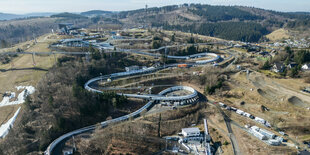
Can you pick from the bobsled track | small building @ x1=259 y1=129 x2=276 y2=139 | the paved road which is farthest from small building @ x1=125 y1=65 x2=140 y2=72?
small building @ x1=259 y1=129 x2=276 y2=139

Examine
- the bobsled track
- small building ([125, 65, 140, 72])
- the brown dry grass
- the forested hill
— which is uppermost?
the forested hill

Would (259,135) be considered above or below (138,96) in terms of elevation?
below

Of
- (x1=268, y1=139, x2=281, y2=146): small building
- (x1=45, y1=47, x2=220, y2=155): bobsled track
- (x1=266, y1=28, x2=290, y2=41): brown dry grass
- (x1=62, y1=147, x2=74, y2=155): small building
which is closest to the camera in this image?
(x1=62, y1=147, x2=74, y2=155): small building

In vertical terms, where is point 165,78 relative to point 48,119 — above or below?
above

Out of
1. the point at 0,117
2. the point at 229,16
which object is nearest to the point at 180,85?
the point at 0,117

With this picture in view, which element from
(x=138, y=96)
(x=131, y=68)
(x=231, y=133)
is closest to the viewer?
(x=231, y=133)

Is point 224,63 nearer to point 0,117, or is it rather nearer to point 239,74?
point 239,74

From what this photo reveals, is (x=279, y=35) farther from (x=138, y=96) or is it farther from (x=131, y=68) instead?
(x=138, y=96)

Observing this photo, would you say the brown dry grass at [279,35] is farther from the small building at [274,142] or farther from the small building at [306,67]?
the small building at [274,142]

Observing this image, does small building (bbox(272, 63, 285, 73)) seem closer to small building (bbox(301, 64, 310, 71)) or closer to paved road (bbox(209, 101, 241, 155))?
small building (bbox(301, 64, 310, 71))

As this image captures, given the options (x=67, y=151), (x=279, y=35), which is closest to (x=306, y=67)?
(x=67, y=151)

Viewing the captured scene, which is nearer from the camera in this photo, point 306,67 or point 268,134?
point 268,134
